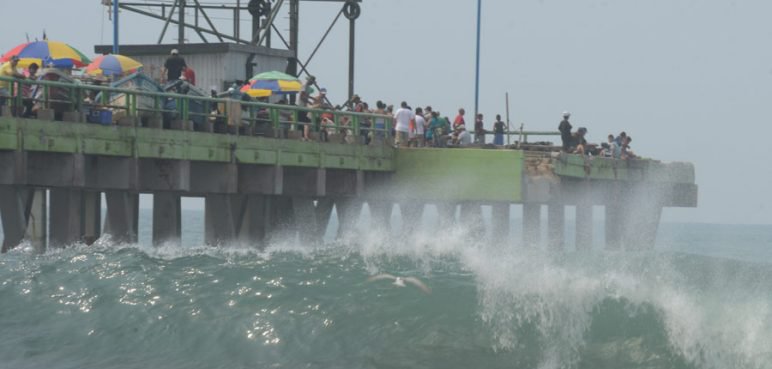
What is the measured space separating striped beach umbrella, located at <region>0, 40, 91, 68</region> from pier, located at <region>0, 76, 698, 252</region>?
3311 mm

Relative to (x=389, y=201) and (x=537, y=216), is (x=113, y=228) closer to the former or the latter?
(x=389, y=201)

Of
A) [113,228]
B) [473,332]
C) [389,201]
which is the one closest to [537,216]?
[389,201]

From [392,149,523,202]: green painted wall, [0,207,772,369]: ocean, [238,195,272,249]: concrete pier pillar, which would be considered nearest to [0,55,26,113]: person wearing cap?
[0,207,772,369]: ocean

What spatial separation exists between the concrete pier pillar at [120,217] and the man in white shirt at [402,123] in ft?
23.4

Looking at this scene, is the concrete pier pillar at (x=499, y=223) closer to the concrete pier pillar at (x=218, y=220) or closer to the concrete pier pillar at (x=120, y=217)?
the concrete pier pillar at (x=218, y=220)

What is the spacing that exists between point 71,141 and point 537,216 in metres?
14.1

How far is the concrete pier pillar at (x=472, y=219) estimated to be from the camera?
34375mm

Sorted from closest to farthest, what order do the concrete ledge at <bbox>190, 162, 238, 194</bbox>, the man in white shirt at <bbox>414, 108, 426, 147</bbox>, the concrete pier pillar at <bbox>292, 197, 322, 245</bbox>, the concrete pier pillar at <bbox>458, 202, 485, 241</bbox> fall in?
the concrete ledge at <bbox>190, 162, 238, 194</bbox> < the concrete pier pillar at <bbox>292, 197, 322, 245</bbox> < the concrete pier pillar at <bbox>458, 202, 485, 241</bbox> < the man in white shirt at <bbox>414, 108, 426, 147</bbox>

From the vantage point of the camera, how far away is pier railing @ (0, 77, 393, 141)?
26.6 metres

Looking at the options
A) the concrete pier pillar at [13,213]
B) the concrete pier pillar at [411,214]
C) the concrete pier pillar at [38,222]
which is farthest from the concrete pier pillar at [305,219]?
the concrete pier pillar at [13,213]

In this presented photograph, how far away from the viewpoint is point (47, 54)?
102 ft

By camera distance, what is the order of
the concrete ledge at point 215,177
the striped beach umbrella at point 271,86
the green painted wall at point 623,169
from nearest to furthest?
the concrete ledge at point 215,177, the striped beach umbrella at point 271,86, the green painted wall at point 623,169

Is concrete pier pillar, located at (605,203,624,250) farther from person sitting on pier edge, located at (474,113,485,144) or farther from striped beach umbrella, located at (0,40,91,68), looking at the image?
striped beach umbrella, located at (0,40,91,68)

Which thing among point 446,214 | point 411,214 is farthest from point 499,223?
point 446,214
